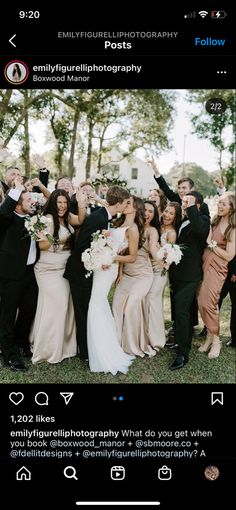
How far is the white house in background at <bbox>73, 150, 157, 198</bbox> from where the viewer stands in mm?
6236

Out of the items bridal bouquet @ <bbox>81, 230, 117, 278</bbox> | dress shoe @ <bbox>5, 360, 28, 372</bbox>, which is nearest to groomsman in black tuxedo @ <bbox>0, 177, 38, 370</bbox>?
dress shoe @ <bbox>5, 360, 28, 372</bbox>

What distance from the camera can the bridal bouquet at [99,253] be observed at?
3291 millimetres

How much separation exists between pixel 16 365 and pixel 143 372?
1178 mm
